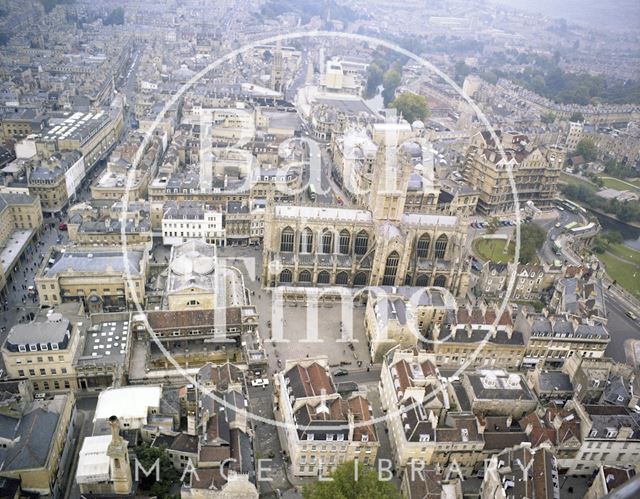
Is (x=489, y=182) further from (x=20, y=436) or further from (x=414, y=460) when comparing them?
(x=20, y=436)

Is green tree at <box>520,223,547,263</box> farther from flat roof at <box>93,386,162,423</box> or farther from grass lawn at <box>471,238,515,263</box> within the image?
flat roof at <box>93,386,162,423</box>

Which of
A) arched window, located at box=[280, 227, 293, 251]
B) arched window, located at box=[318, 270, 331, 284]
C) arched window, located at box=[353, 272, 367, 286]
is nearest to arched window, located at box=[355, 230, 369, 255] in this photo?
arched window, located at box=[353, 272, 367, 286]

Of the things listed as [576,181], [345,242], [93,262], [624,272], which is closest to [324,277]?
[345,242]

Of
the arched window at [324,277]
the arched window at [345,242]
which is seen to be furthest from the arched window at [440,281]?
the arched window at [324,277]

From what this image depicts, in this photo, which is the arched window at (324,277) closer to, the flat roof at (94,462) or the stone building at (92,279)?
the stone building at (92,279)

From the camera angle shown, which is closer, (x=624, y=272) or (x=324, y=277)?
(x=324, y=277)

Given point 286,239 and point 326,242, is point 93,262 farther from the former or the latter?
point 326,242
